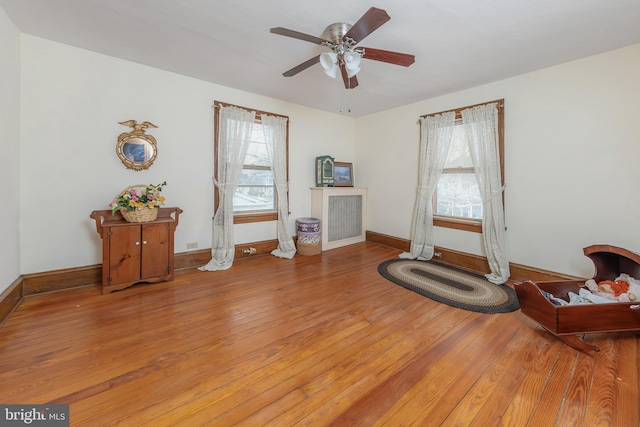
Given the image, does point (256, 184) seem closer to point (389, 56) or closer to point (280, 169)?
point (280, 169)

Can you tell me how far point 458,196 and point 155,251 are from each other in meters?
4.14

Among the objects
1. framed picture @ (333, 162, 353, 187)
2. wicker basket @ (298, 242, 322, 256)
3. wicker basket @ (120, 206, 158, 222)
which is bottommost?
wicker basket @ (298, 242, 322, 256)

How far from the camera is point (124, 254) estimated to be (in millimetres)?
2727

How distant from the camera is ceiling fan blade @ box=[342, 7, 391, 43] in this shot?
1585 millimetres

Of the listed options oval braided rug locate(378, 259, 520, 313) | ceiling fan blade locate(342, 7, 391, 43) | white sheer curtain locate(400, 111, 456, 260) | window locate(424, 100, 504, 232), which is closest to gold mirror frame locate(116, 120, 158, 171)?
ceiling fan blade locate(342, 7, 391, 43)

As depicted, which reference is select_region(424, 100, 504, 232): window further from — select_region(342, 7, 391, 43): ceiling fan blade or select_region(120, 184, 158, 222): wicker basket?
select_region(120, 184, 158, 222): wicker basket

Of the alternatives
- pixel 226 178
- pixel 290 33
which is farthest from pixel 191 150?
pixel 290 33

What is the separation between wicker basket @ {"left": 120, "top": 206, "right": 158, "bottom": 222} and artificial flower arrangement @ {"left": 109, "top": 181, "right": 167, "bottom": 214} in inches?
1.3

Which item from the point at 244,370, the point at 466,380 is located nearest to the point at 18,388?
the point at 244,370

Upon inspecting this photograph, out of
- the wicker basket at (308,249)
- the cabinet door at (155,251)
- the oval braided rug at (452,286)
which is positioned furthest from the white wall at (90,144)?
the oval braided rug at (452,286)

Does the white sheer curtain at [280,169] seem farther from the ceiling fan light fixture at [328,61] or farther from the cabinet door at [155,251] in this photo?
the ceiling fan light fixture at [328,61]

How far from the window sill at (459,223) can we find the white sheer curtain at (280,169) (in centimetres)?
238

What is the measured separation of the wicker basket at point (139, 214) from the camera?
2.75 metres

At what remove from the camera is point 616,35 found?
89.4 inches
